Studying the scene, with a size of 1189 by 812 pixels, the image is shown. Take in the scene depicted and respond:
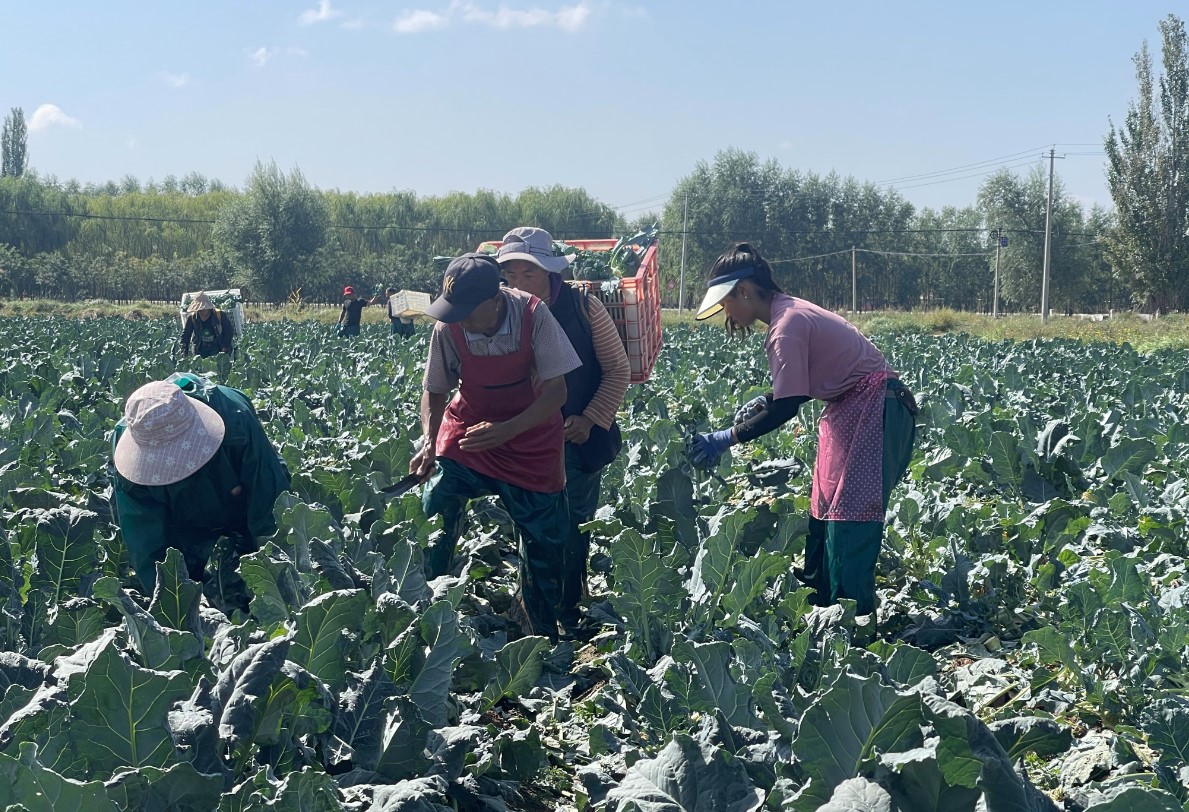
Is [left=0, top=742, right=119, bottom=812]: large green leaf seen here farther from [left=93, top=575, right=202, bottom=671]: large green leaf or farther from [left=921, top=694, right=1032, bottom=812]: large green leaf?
[left=921, top=694, right=1032, bottom=812]: large green leaf

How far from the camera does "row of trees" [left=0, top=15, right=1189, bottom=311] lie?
2219 inches

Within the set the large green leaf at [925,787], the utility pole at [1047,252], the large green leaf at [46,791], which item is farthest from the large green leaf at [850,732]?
the utility pole at [1047,252]

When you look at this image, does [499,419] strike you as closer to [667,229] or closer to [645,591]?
[645,591]

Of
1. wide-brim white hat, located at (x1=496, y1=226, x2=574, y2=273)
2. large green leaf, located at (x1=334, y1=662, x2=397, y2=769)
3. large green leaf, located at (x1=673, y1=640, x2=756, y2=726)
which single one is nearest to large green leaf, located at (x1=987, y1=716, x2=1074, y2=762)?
large green leaf, located at (x1=673, y1=640, x2=756, y2=726)

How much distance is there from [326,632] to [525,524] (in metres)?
1.57

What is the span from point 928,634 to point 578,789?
5.82 ft

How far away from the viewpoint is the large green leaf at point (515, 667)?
312 cm

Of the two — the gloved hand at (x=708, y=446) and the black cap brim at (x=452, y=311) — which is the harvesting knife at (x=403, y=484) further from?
the gloved hand at (x=708, y=446)

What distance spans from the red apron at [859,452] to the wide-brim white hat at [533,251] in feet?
4.07

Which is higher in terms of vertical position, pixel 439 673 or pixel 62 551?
pixel 62 551

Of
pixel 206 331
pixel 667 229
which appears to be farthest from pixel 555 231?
pixel 206 331

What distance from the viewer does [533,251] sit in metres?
4.16

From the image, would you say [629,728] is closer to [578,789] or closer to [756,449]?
[578,789]

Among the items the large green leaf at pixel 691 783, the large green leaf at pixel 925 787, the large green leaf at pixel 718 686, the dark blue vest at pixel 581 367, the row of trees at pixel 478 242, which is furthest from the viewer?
the row of trees at pixel 478 242
